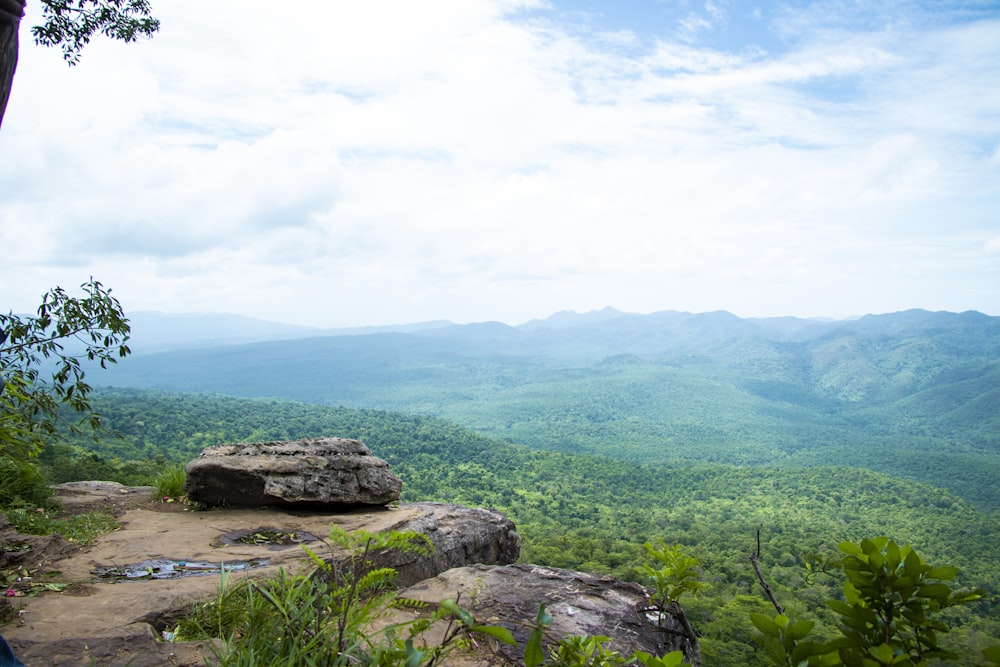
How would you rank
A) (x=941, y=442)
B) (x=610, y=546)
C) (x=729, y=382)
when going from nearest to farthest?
(x=610, y=546) < (x=941, y=442) < (x=729, y=382)

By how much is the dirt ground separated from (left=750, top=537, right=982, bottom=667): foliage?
261 cm

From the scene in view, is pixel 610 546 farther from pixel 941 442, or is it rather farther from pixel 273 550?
pixel 941 442

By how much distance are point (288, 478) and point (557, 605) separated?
448 centimetres

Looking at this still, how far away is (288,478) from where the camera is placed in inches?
309

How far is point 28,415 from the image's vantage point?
6.14 m

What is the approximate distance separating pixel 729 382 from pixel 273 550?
16994cm

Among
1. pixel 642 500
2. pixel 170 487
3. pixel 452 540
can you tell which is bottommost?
pixel 642 500

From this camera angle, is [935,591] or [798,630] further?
[798,630]

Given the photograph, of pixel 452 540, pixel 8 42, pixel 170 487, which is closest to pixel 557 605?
pixel 452 540

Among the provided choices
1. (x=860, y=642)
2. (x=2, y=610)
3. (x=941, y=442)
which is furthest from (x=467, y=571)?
(x=941, y=442)

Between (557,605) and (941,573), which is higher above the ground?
(941,573)

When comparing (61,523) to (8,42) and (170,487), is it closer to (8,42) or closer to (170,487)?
(170,487)

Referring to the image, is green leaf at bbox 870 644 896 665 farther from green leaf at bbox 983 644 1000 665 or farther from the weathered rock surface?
the weathered rock surface

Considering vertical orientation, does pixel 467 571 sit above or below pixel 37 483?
below
